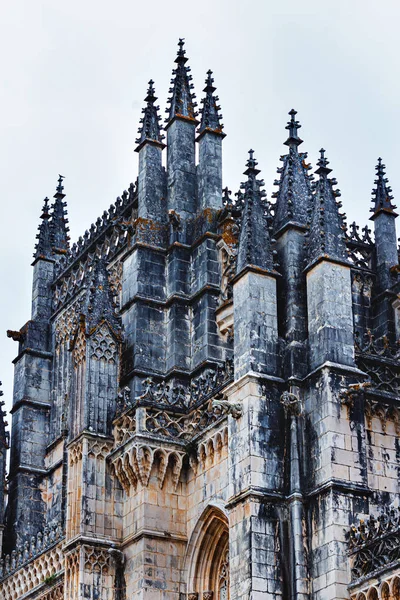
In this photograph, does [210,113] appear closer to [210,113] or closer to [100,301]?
[210,113]

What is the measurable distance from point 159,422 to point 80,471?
2.23m

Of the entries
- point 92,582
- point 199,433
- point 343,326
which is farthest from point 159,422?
point 343,326

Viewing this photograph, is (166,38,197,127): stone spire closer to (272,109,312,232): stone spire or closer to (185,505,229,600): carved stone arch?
(272,109,312,232): stone spire

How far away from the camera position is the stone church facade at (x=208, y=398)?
2823cm

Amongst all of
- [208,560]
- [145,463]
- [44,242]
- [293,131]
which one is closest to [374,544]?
[208,560]

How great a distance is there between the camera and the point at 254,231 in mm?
31062

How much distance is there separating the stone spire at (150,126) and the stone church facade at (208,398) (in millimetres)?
62

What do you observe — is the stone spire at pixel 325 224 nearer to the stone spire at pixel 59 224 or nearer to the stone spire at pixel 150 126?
the stone spire at pixel 150 126

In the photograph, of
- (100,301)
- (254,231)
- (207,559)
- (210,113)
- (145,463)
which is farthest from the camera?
(210,113)

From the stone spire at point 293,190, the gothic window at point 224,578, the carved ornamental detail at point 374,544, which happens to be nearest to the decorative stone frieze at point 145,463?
the gothic window at point 224,578

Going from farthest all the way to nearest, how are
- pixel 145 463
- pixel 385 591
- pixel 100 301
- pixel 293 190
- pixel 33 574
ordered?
pixel 33 574 → pixel 100 301 → pixel 145 463 → pixel 293 190 → pixel 385 591

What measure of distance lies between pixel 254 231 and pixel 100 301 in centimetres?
659

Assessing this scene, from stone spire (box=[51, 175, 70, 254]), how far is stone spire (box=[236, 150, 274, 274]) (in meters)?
14.4

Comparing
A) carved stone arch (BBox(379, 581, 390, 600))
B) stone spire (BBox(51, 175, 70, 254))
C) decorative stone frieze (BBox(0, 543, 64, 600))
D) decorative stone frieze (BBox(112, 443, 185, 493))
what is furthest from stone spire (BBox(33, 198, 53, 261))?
carved stone arch (BBox(379, 581, 390, 600))
